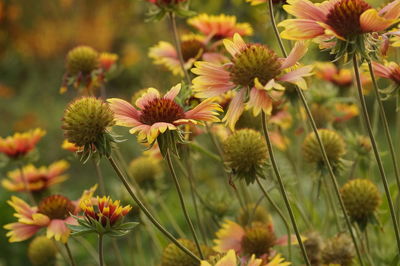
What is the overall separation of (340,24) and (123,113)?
0.39 metres

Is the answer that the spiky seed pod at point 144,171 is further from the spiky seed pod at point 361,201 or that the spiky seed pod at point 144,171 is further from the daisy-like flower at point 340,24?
the daisy-like flower at point 340,24

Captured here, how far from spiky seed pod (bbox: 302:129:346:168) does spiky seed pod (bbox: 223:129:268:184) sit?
230 millimetres

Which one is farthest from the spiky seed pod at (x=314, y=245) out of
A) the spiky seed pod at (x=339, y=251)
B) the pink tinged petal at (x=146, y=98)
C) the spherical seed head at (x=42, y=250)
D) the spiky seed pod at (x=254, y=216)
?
the spherical seed head at (x=42, y=250)

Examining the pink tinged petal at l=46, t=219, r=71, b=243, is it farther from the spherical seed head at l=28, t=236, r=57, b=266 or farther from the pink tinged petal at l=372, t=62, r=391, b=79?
the pink tinged petal at l=372, t=62, r=391, b=79

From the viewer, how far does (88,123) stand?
96cm

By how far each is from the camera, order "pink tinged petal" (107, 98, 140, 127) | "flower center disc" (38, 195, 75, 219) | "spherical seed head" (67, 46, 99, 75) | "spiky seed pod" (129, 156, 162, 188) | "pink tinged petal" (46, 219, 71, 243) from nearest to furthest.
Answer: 1. "pink tinged petal" (107, 98, 140, 127)
2. "pink tinged petal" (46, 219, 71, 243)
3. "flower center disc" (38, 195, 75, 219)
4. "spherical seed head" (67, 46, 99, 75)
5. "spiky seed pod" (129, 156, 162, 188)

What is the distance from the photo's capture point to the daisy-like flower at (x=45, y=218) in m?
1.09

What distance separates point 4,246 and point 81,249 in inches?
13.7

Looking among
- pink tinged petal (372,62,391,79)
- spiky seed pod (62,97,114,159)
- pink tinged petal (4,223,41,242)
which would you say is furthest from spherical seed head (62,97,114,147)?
pink tinged petal (372,62,391,79)

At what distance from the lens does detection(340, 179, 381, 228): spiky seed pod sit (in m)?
1.23

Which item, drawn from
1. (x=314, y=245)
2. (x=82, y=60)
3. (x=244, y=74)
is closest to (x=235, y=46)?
(x=244, y=74)

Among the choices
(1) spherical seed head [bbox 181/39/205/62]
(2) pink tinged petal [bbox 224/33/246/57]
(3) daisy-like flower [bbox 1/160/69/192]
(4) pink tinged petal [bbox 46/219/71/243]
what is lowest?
(4) pink tinged petal [bbox 46/219/71/243]

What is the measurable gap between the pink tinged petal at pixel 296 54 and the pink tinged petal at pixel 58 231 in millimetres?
525

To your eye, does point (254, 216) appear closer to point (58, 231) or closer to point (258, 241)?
point (258, 241)
